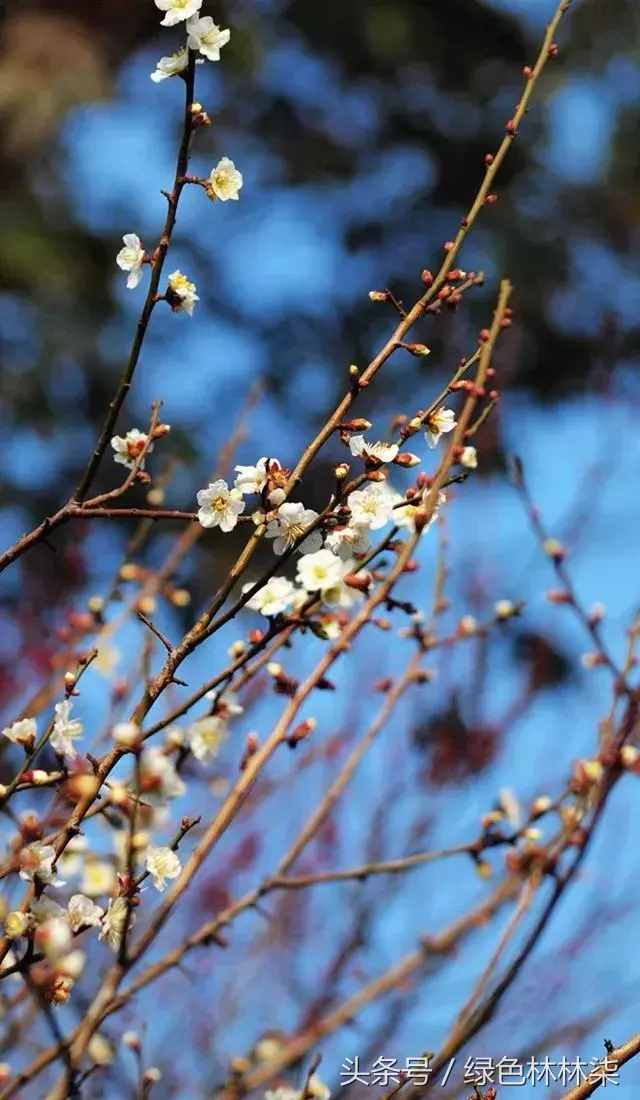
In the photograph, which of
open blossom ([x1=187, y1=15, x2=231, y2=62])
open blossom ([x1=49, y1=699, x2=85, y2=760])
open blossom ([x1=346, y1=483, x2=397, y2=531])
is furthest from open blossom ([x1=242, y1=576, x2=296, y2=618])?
open blossom ([x1=187, y1=15, x2=231, y2=62])

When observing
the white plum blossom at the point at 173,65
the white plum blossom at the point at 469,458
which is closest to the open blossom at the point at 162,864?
the white plum blossom at the point at 469,458

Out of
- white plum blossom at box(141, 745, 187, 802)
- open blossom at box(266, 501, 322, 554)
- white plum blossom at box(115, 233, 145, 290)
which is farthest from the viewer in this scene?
white plum blossom at box(115, 233, 145, 290)

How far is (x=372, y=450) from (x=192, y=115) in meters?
0.36

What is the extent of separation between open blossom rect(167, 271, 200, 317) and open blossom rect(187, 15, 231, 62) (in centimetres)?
21

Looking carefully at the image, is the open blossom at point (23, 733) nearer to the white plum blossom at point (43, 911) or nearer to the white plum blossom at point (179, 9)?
the white plum blossom at point (43, 911)

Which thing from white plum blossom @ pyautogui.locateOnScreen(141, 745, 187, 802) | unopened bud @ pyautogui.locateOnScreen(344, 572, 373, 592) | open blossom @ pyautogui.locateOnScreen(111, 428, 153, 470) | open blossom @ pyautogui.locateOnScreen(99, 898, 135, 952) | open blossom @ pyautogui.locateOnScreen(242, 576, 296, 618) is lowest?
white plum blossom @ pyautogui.locateOnScreen(141, 745, 187, 802)

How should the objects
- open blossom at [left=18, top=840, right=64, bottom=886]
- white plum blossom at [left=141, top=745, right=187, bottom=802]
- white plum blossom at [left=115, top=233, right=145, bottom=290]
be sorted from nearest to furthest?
white plum blossom at [left=141, top=745, right=187, bottom=802], open blossom at [left=18, top=840, right=64, bottom=886], white plum blossom at [left=115, top=233, right=145, bottom=290]

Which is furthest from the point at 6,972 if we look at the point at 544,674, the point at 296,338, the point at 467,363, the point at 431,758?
the point at 296,338

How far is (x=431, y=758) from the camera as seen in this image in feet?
7.25

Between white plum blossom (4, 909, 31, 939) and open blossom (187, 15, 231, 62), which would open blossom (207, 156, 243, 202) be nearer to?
open blossom (187, 15, 231, 62)

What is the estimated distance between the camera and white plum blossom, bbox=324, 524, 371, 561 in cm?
110

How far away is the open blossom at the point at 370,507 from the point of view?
1.09 metres

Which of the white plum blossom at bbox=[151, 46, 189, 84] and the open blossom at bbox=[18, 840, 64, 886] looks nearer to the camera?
the open blossom at bbox=[18, 840, 64, 886]

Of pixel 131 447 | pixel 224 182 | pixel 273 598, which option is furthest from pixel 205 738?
pixel 224 182
